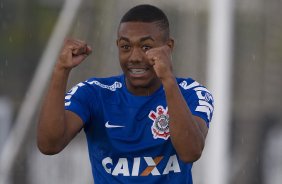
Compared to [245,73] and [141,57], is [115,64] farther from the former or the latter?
[141,57]

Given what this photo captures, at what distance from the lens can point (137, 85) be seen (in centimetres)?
580

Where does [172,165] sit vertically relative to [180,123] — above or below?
below

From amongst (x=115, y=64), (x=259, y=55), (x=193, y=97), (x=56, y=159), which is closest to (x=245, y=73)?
(x=259, y=55)

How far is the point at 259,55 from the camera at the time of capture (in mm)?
11805

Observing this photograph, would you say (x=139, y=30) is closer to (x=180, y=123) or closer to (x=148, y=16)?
A: (x=148, y=16)

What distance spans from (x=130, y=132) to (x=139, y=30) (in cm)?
55

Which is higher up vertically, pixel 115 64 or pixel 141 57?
pixel 141 57

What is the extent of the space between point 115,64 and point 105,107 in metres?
6.17

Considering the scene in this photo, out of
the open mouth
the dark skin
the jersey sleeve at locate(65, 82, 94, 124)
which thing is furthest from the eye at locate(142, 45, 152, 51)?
the jersey sleeve at locate(65, 82, 94, 124)

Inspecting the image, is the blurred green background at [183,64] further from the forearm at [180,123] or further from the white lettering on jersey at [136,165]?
the forearm at [180,123]

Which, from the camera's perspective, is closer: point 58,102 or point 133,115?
point 58,102

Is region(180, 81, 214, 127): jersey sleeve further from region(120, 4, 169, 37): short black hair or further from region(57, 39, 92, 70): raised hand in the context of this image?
region(57, 39, 92, 70): raised hand

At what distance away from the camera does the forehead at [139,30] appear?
5750 millimetres

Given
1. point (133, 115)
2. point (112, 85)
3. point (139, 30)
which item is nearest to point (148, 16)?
point (139, 30)
